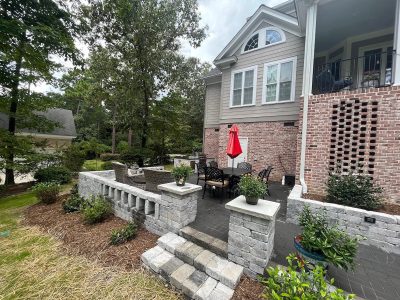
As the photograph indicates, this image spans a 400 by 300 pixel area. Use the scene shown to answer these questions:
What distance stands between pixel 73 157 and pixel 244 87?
35.9 ft

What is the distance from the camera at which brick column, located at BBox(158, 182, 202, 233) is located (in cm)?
385

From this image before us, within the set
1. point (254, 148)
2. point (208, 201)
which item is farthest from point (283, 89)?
point (208, 201)

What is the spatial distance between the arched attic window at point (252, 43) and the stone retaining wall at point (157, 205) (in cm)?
863

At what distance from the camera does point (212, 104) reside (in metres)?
12.5

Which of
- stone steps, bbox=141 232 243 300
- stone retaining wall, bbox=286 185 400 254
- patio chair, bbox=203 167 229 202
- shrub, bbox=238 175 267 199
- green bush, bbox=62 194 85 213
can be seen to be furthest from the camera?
green bush, bbox=62 194 85 213

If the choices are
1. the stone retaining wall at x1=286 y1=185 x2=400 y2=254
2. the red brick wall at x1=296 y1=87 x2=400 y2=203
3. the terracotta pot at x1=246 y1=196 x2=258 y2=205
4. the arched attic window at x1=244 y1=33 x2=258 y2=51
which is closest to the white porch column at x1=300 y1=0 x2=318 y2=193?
the red brick wall at x1=296 y1=87 x2=400 y2=203

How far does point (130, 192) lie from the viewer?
16.0 ft

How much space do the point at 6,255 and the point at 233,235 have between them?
4.92m

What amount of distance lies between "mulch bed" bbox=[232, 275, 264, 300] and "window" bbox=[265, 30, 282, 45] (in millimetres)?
9701

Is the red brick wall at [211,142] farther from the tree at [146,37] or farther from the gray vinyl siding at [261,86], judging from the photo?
the tree at [146,37]

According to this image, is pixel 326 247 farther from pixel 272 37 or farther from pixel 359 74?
pixel 272 37

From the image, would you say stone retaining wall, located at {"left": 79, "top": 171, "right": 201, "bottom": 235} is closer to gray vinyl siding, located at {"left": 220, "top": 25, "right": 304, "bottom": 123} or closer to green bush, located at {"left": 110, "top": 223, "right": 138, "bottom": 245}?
green bush, located at {"left": 110, "top": 223, "right": 138, "bottom": 245}

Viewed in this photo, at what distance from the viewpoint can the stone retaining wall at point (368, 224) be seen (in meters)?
3.59

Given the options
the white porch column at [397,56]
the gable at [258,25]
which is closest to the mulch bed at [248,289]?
the white porch column at [397,56]
